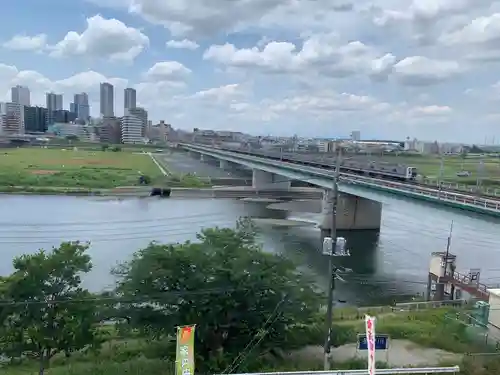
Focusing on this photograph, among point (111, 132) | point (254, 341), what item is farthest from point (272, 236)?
point (111, 132)

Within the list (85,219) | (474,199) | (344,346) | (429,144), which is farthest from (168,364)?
(429,144)

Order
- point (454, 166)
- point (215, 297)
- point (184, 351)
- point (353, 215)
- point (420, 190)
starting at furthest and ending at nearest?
point (454, 166), point (353, 215), point (420, 190), point (215, 297), point (184, 351)

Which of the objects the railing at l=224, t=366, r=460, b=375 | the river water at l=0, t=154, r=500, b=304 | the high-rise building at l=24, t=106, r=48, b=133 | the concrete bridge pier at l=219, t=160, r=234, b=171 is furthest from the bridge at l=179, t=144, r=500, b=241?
the high-rise building at l=24, t=106, r=48, b=133

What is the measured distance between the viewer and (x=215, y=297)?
8672 millimetres

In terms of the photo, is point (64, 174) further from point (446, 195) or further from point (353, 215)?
point (446, 195)

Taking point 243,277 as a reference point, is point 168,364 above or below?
below

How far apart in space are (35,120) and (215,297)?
154 meters

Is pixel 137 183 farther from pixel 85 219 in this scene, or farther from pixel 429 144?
pixel 429 144

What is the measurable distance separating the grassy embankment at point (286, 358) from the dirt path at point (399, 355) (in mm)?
174

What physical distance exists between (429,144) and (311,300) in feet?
138

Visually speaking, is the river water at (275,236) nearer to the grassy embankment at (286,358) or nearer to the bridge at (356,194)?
the bridge at (356,194)

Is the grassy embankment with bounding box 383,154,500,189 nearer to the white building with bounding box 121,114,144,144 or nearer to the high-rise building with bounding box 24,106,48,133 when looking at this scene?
the white building with bounding box 121,114,144,144

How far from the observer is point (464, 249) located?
25.1 m

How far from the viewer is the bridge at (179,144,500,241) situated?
58.9ft
